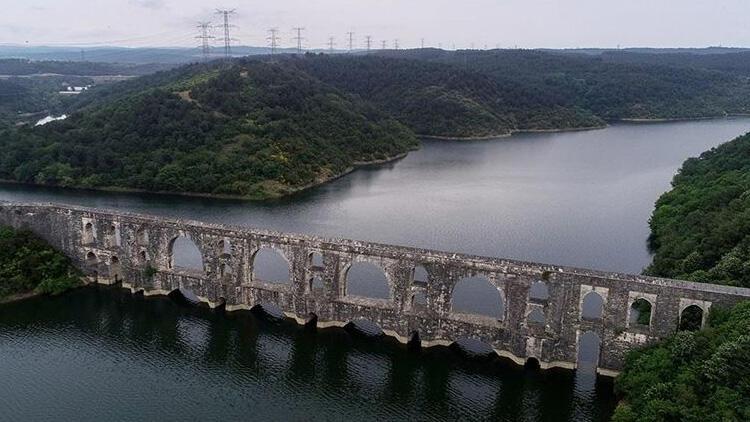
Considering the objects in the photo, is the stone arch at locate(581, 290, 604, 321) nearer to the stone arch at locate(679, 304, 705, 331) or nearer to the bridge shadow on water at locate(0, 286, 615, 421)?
the bridge shadow on water at locate(0, 286, 615, 421)

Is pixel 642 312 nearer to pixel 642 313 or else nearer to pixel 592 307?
pixel 642 313

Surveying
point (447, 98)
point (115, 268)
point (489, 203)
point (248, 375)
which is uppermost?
point (447, 98)

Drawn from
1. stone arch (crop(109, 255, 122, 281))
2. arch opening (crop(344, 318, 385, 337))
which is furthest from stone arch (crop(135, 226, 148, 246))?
arch opening (crop(344, 318, 385, 337))

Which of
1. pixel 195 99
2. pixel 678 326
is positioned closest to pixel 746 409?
pixel 678 326

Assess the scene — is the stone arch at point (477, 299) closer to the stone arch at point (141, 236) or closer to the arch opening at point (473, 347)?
the arch opening at point (473, 347)

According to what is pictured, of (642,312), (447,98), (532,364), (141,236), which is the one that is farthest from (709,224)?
(447,98)

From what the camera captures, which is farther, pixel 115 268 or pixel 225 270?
pixel 115 268
